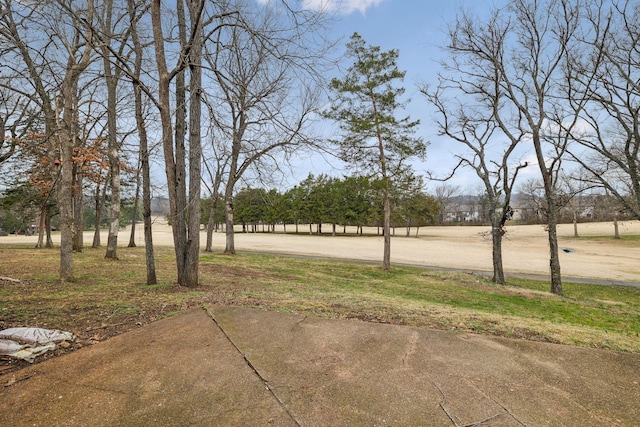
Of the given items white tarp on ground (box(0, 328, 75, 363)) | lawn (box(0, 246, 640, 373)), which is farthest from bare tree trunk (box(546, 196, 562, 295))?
white tarp on ground (box(0, 328, 75, 363))

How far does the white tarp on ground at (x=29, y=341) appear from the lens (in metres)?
2.79

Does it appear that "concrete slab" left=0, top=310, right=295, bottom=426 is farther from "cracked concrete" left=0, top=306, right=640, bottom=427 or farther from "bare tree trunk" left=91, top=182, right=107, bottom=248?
"bare tree trunk" left=91, top=182, right=107, bottom=248

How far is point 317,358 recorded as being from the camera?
2.85m

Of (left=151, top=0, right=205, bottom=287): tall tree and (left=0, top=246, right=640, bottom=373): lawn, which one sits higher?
(left=151, top=0, right=205, bottom=287): tall tree

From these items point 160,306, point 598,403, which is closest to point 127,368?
point 160,306

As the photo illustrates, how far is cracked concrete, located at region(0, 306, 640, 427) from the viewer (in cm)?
205

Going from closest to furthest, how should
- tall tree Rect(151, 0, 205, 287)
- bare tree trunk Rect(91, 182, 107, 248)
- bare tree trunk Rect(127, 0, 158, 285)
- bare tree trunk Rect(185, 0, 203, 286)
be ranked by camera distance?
1. tall tree Rect(151, 0, 205, 287)
2. bare tree trunk Rect(185, 0, 203, 286)
3. bare tree trunk Rect(127, 0, 158, 285)
4. bare tree trunk Rect(91, 182, 107, 248)

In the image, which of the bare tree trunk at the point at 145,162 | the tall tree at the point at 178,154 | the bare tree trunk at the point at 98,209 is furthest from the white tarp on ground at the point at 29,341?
the bare tree trunk at the point at 98,209

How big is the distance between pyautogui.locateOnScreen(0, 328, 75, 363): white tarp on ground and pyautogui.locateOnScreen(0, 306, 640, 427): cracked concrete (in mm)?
293

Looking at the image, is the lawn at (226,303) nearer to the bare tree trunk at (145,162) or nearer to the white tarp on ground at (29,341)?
the white tarp on ground at (29,341)

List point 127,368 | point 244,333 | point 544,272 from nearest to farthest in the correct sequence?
1. point 127,368
2. point 244,333
3. point 544,272

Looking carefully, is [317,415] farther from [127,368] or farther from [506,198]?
[506,198]

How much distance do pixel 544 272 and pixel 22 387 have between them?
22662 mm

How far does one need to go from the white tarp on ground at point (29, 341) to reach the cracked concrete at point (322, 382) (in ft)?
0.96
